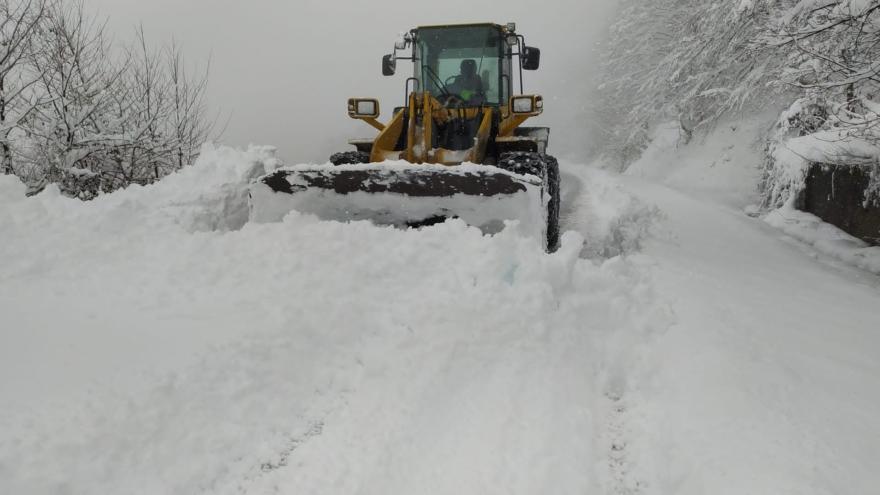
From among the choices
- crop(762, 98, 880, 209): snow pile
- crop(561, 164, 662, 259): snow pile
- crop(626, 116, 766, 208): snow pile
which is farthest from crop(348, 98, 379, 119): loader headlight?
crop(626, 116, 766, 208): snow pile

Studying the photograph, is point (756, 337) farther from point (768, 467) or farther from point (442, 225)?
point (442, 225)

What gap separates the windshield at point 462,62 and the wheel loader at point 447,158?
0.01 meters

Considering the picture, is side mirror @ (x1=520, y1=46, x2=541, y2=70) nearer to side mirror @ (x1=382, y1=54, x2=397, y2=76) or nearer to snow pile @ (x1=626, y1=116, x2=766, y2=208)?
side mirror @ (x1=382, y1=54, x2=397, y2=76)

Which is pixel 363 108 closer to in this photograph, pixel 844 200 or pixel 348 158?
pixel 348 158

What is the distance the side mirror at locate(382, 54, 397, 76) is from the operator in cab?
0.92 metres

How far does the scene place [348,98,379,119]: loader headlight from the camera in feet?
22.6

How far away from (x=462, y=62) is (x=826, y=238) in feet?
18.6

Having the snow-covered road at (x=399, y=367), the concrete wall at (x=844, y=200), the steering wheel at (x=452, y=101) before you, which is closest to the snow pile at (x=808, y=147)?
the concrete wall at (x=844, y=200)

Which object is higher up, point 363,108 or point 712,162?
point 363,108

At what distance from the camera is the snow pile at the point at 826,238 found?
696 centimetres

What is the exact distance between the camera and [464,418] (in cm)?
249

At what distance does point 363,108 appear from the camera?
6.94 m

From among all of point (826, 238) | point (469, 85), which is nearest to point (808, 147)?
point (826, 238)

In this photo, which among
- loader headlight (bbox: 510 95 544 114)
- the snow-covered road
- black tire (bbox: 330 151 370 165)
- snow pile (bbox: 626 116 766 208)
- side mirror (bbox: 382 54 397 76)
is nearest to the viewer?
the snow-covered road
